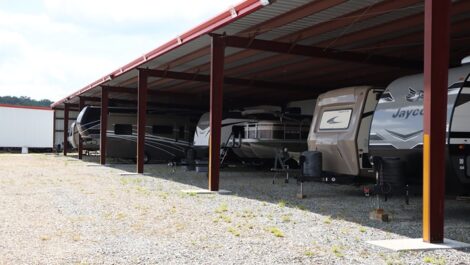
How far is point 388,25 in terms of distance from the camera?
38.2 ft

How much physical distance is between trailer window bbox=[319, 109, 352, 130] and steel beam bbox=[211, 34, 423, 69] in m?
2.13

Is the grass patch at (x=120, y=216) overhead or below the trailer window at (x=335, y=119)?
below

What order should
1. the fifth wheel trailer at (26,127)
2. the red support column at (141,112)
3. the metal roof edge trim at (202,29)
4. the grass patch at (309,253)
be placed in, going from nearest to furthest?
the grass patch at (309,253)
the metal roof edge trim at (202,29)
the red support column at (141,112)
the fifth wheel trailer at (26,127)

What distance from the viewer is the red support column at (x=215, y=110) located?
12016 millimetres

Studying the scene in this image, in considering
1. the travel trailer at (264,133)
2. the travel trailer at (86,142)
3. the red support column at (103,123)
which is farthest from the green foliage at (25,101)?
the travel trailer at (264,133)

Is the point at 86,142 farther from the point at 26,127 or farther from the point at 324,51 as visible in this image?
the point at 26,127

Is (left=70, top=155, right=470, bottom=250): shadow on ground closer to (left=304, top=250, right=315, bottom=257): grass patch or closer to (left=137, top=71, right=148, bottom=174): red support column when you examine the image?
(left=304, top=250, right=315, bottom=257): grass patch

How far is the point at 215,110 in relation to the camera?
1205cm

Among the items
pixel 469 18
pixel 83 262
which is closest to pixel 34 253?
pixel 83 262

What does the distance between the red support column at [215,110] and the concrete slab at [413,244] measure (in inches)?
240

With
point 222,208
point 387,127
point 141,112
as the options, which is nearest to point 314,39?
point 387,127

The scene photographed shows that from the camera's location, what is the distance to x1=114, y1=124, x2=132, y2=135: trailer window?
25422mm

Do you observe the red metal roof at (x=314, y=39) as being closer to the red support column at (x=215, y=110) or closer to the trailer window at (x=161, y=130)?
the red support column at (x=215, y=110)

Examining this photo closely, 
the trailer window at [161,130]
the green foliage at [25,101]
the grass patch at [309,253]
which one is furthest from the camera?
the green foliage at [25,101]
